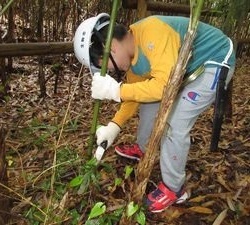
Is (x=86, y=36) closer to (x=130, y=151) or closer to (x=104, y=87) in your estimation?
(x=104, y=87)

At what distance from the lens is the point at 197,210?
6.01 feet

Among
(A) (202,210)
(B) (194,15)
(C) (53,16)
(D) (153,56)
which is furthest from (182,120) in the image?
(C) (53,16)

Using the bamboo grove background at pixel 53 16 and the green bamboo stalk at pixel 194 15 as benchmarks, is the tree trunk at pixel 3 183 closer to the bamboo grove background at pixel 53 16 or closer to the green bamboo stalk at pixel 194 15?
the green bamboo stalk at pixel 194 15

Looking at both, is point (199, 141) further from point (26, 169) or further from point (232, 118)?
point (26, 169)

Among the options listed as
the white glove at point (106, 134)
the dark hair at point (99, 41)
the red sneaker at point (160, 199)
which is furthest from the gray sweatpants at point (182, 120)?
the dark hair at point (99, 41)

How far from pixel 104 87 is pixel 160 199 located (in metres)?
0.62

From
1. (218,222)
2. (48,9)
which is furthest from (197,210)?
(48,9)

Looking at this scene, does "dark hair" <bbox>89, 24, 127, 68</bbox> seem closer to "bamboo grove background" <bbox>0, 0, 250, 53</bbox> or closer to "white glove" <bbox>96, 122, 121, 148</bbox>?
"white glove" <bbox>96, 122, 121, 148</bbox>

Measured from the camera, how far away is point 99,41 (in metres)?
1.64

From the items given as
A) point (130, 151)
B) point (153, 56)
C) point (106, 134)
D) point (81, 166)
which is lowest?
point (130, 151)

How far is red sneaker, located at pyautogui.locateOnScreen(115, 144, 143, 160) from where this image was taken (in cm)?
221

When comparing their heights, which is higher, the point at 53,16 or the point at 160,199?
the point at 53,16

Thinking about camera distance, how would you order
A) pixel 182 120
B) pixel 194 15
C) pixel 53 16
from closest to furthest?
pixel 194 15
pixel 182 120
pixel 53 16

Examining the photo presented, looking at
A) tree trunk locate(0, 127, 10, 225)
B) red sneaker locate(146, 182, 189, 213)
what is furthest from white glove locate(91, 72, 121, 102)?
red sneaker locate(146, 182, 189, 213)
